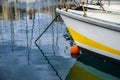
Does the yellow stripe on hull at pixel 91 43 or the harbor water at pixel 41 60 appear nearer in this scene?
the harbor water at pixel 41 60

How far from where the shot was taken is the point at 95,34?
12.7 m

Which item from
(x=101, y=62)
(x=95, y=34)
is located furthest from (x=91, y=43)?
(x=101, y=62)

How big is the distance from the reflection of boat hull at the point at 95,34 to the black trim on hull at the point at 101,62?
0.79 ft

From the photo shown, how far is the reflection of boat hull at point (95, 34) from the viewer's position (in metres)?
11.9

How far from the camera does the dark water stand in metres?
11.2

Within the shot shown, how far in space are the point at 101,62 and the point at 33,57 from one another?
2815 mm

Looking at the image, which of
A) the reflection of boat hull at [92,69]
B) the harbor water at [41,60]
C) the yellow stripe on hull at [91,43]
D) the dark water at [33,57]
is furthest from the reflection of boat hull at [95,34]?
the dark water at [33,57]

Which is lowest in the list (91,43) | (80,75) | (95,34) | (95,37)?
(80,75)

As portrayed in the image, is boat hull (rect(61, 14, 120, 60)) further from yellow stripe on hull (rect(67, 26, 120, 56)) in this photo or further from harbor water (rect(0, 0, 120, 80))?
harbor water (rect(0, 0, 120, 80))

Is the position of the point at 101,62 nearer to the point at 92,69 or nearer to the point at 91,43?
the point at 91,43

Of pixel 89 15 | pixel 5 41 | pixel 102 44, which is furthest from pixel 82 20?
pixel 5 41

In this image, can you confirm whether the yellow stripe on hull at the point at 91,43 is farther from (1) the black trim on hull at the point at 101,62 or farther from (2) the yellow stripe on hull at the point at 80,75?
(2) the yellow stripe on hull at the point at 80,75

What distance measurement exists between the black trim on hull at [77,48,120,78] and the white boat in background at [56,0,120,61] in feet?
0.74

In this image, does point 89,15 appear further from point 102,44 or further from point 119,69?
point 119,69
